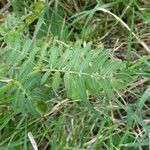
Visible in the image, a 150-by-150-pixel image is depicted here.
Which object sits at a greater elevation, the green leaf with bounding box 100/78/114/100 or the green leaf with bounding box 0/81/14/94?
the green leaf with bounding box 0/81/14/94

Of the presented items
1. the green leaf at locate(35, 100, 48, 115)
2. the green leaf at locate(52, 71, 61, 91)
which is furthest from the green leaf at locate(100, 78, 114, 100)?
the green leaf at locate(35, 100, 48, 115)

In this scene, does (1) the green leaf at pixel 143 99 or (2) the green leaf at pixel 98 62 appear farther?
(1) the green leaf at pixel 143 99

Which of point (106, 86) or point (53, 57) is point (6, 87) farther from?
point (106, 86)

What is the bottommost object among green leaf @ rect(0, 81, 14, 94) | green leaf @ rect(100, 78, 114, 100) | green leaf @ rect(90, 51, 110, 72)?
green leaf @ rect(100, 78, 114, 100)

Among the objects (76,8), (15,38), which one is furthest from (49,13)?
(15,38)

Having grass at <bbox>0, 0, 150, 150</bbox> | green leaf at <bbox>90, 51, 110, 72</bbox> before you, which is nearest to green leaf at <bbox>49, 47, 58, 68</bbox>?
grass at <bbox>0, 0, 150, 150</bbox>

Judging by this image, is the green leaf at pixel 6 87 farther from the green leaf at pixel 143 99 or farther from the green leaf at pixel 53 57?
the green leaf at pixel 143 99

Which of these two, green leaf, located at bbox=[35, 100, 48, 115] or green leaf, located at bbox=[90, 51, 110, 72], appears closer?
Result: green leaf, located at bbox=[90, 51, 110, 72]

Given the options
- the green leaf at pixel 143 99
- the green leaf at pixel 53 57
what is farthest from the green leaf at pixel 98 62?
the green leaf at pixel 143 99

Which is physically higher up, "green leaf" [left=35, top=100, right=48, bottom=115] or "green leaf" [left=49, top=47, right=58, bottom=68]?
"green leaf" [left=49, top=47, right=58, bottom=68]

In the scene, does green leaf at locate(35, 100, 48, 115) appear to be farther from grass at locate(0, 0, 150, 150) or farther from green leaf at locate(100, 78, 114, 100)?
green leaf at locate(100, 78, 114, 100)
